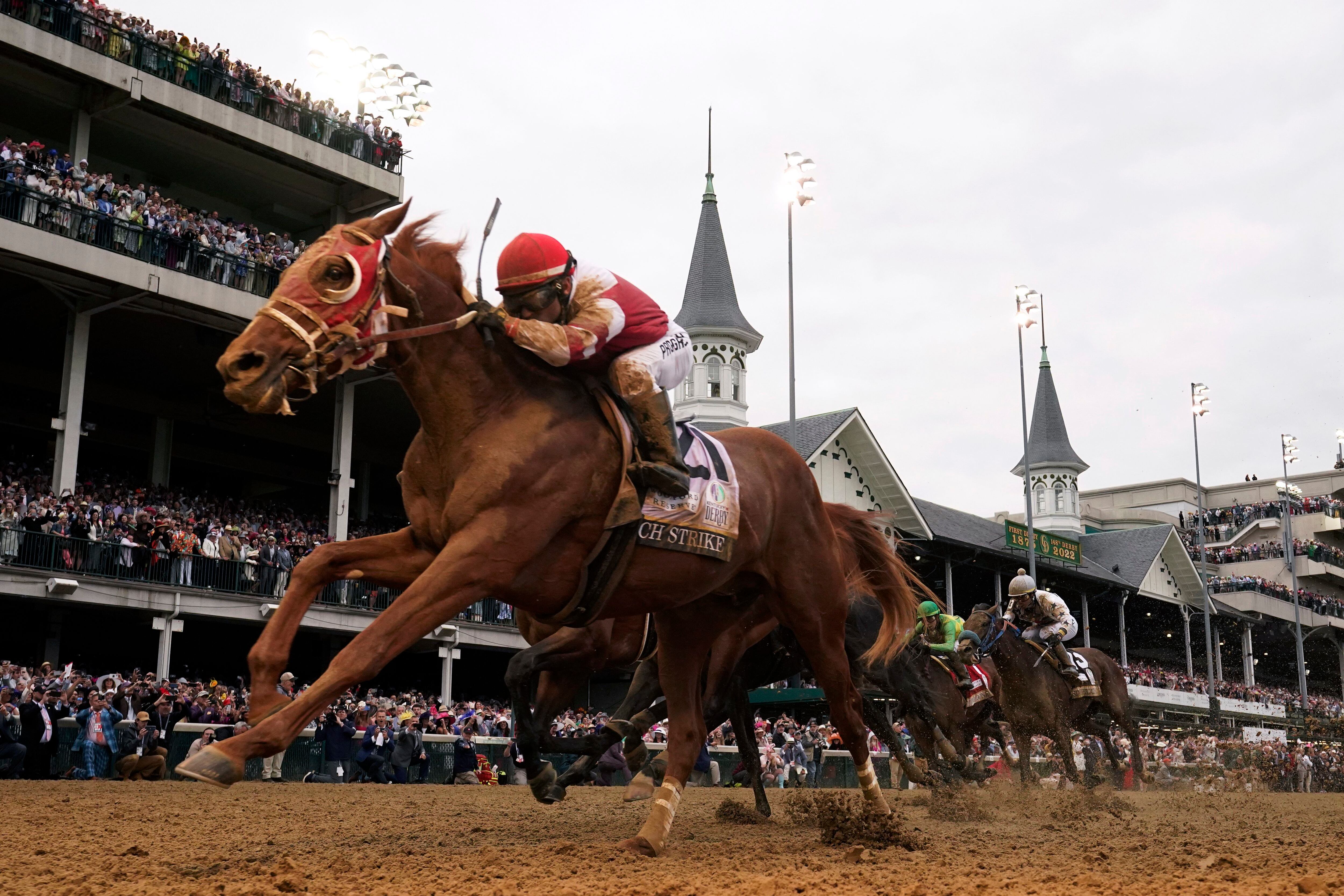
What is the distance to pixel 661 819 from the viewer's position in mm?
5504

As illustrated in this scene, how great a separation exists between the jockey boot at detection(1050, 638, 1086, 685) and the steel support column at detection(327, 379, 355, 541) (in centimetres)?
1661

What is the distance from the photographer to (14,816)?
7.52 metres

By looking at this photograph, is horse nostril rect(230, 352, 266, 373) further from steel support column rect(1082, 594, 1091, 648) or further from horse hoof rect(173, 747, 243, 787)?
steel support column rect(1082, 594, 1091, 648)

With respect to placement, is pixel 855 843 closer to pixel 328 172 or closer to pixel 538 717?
pixel 538 717

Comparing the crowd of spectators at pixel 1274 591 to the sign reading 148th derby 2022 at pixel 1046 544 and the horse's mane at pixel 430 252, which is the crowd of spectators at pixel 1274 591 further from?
the horse's mane at pixel 430 252

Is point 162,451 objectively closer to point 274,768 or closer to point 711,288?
point 274,768

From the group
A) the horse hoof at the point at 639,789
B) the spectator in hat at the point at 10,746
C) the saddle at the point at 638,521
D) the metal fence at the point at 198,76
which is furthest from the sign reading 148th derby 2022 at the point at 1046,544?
the saddle at the point at 638,521

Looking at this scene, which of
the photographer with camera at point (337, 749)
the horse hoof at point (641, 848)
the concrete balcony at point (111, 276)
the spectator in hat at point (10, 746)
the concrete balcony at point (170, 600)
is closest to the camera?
the horse hoof at point (641, 848)

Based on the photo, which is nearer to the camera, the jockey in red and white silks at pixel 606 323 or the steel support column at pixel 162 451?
the jockey in red and white silks at pixel 606 323

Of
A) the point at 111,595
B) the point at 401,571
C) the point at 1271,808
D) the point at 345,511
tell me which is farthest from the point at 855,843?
the point at 345,511

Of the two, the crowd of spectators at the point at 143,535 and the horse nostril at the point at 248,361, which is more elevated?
the crowd of spectators at the point at 143,535

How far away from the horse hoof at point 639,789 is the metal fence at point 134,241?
50.5ft

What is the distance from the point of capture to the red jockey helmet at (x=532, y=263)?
5.66 meters

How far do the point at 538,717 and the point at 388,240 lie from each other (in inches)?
157
